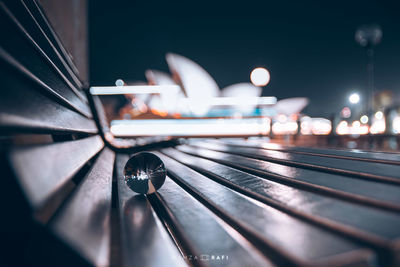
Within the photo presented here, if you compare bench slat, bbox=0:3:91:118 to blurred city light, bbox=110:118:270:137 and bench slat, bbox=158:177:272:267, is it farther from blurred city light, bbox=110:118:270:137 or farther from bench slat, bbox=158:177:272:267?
blurred city light, bbox=110:118:270:137

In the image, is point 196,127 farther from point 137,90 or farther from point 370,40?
point 370,40

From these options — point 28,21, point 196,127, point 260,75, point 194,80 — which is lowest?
point 196,127

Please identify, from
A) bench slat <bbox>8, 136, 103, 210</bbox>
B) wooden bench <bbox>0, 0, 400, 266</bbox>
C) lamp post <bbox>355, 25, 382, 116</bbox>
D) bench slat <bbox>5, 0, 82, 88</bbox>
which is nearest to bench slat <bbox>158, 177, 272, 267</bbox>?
wooden bench <bbox>0, 0, 400, 266</bbox>

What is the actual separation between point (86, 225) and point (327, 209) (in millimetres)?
615

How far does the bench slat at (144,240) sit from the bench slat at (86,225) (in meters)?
0.04

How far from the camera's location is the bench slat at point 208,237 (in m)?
0.48

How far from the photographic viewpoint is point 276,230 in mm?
563

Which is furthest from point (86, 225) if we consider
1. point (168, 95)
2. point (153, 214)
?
point (168, 95)

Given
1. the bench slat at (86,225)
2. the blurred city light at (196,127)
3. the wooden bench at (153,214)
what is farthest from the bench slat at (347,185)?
the blurred city light at (196,127)

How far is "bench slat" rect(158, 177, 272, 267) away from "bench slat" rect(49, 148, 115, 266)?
0.60 feet

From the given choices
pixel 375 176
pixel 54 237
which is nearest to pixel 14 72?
pixel 54 237

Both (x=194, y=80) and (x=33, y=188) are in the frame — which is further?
(x=194, y=80)

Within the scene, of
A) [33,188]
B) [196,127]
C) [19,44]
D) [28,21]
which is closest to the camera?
[33,188]

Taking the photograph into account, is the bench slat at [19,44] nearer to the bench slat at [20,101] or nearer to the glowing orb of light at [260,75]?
the bench slat at [20,101]
